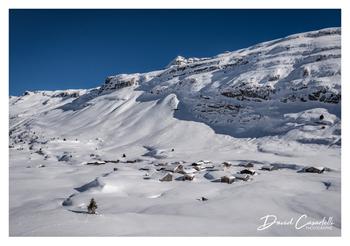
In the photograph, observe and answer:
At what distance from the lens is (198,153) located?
36.5 metres

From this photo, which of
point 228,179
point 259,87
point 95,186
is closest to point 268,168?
point 228,179

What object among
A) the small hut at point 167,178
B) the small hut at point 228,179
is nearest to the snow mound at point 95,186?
the small hut at point 167,178

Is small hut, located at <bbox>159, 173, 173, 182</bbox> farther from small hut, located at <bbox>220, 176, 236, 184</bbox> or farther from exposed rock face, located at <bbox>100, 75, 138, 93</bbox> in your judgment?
exposed rock face, located at <bbox>100, 75, 138, 93</bbox>

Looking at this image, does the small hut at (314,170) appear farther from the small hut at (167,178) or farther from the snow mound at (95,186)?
the snow mound at (95,186)

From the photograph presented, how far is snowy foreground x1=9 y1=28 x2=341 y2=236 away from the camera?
12.0 m

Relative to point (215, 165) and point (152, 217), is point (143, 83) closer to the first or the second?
point (215, 165)

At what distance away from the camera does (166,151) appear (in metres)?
37.8

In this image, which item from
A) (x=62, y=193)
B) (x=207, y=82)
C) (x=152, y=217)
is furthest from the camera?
(x=207, y=82)

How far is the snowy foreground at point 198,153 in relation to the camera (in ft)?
39.4

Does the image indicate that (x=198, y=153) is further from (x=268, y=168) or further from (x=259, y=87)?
(x=259, y=87)

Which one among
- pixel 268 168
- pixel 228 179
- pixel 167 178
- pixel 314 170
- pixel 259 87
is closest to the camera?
pixel 228 179
